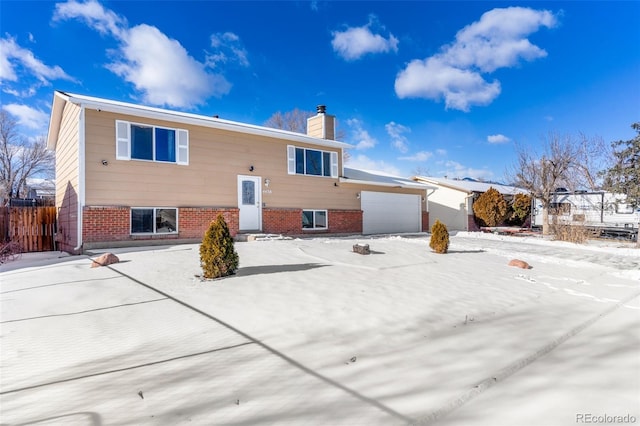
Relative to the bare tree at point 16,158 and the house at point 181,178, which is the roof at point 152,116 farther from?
the bare tree at point 16,158

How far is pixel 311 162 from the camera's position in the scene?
1638 centimetres

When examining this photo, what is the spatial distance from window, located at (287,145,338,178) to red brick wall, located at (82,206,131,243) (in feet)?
22.1

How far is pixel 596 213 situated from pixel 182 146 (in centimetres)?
2429

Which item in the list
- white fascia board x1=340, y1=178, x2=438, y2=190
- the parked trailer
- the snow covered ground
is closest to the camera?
the snow covered ground

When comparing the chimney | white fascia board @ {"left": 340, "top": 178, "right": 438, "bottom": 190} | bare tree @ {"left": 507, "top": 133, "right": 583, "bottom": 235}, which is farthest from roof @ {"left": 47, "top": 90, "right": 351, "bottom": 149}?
bare tree @ {"left": 507, "top": 133, "right": 583, "bottom": 235}

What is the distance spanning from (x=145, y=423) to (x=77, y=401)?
70 cm

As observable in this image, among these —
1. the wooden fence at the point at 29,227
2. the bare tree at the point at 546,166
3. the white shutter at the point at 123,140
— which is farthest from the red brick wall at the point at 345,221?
the wooden fence at the point at 29,227

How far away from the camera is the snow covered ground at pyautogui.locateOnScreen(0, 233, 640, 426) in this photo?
8.59ft

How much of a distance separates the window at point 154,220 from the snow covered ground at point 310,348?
4.30 meters

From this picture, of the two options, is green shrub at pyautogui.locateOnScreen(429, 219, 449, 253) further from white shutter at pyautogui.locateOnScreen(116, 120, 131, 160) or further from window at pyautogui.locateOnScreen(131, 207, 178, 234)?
white shutter at pyautogui.locateOnScreen(116, 120, 131, 160)

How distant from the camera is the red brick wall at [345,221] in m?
16.9

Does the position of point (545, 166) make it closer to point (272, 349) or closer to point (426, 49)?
point (426, 49)

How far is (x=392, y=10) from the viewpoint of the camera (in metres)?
16.1

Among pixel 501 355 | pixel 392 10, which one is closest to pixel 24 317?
pixel 501 355
